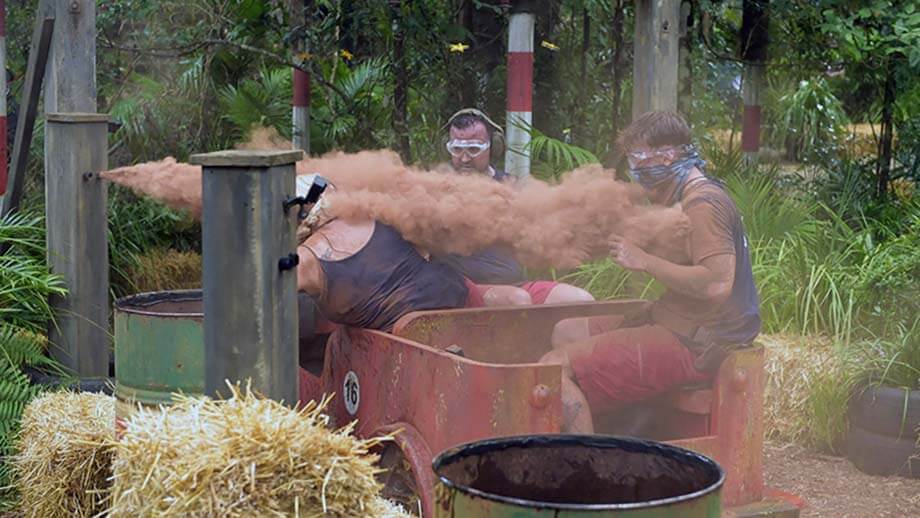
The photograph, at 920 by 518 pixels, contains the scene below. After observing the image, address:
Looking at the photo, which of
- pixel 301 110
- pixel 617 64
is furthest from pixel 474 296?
pixel 617 64

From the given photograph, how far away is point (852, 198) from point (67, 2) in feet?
18.7

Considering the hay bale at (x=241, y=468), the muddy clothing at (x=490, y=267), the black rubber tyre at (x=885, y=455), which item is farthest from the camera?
the black rubber tyre at (x=885, y=455)

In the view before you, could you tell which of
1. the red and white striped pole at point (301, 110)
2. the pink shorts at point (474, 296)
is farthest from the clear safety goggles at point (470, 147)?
the red and white striped pole at point (301, 110)

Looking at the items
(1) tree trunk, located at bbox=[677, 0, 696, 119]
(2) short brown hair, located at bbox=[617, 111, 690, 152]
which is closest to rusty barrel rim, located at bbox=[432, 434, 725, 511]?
(2) short brown hair, located at bbox=[617, 111, 690, 152]

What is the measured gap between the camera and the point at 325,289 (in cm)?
473

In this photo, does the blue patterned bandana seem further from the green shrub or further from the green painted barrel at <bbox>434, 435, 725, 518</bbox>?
the green shrub

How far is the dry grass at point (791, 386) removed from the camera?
682 cm

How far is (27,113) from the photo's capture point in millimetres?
7098

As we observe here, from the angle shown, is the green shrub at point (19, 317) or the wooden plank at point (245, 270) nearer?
the wooden plank at point (245, 270)

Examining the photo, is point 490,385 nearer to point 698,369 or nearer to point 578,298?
point 698,369

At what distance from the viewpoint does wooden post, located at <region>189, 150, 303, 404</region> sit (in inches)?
139

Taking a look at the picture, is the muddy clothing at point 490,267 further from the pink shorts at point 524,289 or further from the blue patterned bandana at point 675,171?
the blue patterned bandana at point 675,171

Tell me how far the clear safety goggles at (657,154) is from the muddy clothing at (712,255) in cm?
13

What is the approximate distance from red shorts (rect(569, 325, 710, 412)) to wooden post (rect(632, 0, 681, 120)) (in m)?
3.10
